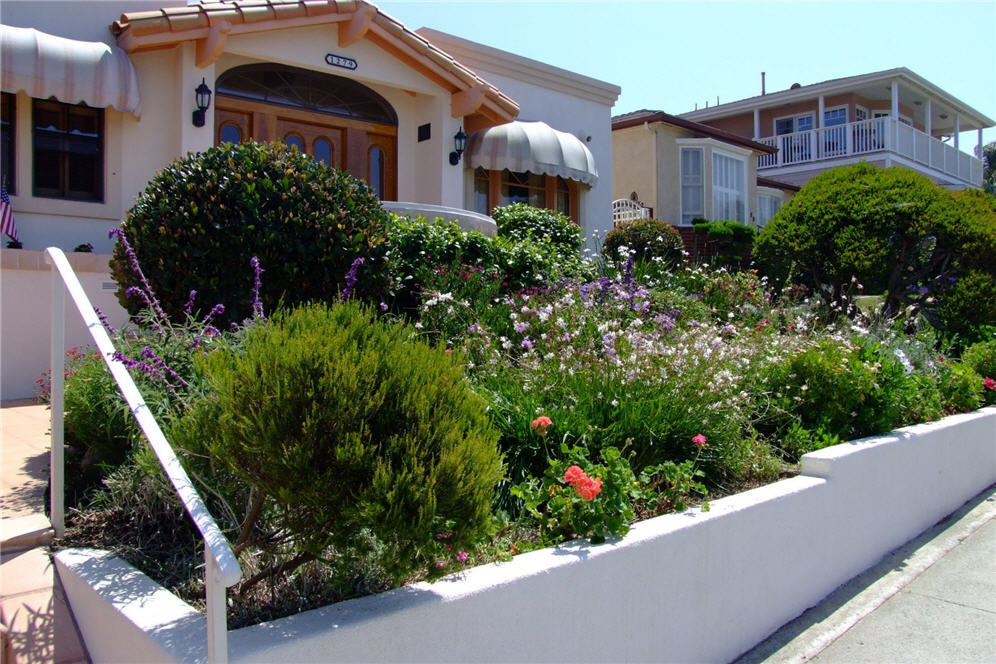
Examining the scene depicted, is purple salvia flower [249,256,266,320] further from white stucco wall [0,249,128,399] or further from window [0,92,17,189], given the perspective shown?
window [0,92,17,189]

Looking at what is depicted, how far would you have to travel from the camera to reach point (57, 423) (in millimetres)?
3582

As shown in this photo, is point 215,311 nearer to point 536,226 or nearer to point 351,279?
point 351,279

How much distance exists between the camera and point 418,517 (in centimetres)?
249

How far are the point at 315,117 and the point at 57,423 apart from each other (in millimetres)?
8488

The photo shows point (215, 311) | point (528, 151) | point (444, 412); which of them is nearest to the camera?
point (444, 412)

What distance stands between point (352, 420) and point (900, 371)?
5.68 meters

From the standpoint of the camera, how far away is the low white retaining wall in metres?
2.63

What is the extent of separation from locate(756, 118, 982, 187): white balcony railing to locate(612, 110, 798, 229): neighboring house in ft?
17.4

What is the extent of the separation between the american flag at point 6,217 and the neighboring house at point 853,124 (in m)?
22.5

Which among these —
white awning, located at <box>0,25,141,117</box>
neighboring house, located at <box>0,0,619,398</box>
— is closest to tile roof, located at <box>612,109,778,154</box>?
neighboring house, located at <box>0,0,619,398</box>

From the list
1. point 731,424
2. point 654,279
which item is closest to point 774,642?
point 731,424

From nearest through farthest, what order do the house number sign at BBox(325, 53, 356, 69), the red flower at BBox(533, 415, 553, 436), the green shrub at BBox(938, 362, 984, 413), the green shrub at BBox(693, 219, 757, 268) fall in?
1. the red flower at BBox(533, 415, 553, 436)
2. the green shrub at BBox(938, 362, 984, 413)
3. the house number sign at BBox(325, 53, 356, 69)
4. the green shrub at BBox(693, 219, 757, 268)

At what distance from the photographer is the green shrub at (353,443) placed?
2.51m

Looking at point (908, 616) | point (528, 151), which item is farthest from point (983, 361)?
point (528, 151)
